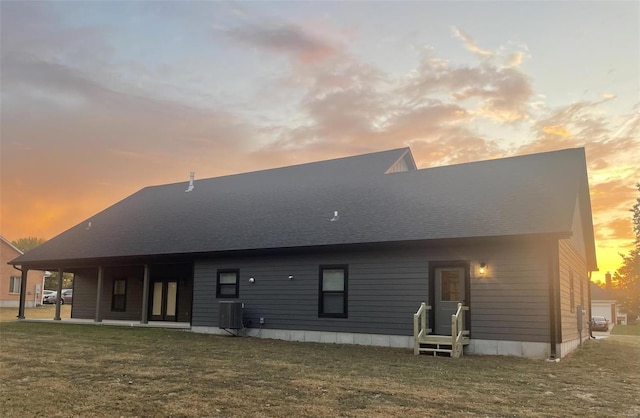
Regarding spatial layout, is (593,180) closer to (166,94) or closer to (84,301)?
(166,94)

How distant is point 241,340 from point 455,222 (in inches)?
265

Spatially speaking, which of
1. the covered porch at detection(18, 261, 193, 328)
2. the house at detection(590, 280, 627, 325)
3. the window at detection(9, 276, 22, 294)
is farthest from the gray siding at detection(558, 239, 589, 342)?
the window at detection(9, 276, 22, 294)

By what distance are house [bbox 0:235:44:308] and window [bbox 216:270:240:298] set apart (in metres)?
28.5

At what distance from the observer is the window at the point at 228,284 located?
55.9 feet

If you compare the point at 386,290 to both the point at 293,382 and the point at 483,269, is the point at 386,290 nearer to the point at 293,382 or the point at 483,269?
the point at 483,269

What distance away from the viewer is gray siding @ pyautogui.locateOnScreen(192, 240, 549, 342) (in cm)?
1226

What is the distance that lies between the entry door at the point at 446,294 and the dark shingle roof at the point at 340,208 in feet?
3.31

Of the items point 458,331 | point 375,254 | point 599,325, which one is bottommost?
point 599,325

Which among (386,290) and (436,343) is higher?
(386,290)

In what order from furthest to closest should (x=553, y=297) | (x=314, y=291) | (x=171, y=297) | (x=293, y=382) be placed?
(x=171, y=297)
(x=314, y=291)
(x=553, y=297)
(x=293, y=382)

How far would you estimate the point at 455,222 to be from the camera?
13.7 meters

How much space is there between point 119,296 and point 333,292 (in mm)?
12112

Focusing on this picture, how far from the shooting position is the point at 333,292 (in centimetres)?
1505

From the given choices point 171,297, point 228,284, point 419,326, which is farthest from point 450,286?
point 171,297
